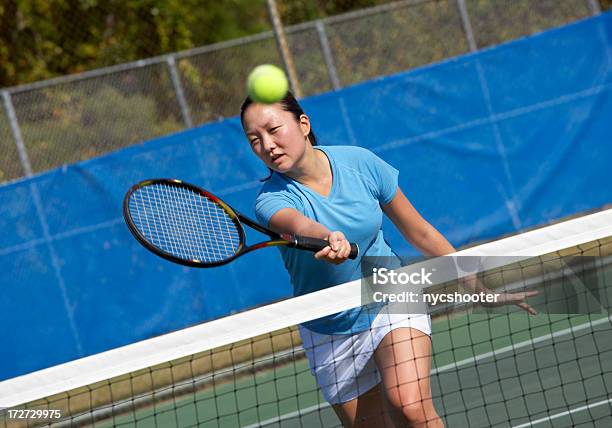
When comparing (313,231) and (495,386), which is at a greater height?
(313,231)

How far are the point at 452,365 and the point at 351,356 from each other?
343 centimetres

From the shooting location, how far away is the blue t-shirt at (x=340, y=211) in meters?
3.83

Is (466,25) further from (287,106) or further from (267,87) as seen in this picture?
(287,106)

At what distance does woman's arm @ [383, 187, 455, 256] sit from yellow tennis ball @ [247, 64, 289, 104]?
587 mm

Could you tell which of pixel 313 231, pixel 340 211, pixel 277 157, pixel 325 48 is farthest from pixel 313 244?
pixel 325 48

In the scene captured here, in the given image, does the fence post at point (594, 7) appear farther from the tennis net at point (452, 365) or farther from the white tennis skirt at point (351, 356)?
the white tennis skirt at point (351, 356)

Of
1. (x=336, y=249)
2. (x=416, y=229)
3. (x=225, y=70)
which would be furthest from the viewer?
(x=225, y=70)

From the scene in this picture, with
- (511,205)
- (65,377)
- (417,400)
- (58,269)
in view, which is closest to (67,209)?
(58,269)

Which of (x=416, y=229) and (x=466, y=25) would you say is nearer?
(x=416, y=229)

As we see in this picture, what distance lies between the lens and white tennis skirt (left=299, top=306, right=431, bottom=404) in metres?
3.82

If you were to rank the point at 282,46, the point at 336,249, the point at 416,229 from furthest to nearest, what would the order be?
the point at 282,46, the point at 416,229, the point at 336,249

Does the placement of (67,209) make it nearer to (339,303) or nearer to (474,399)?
(474,399)

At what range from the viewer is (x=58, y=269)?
827cm

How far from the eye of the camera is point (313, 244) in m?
3.73
